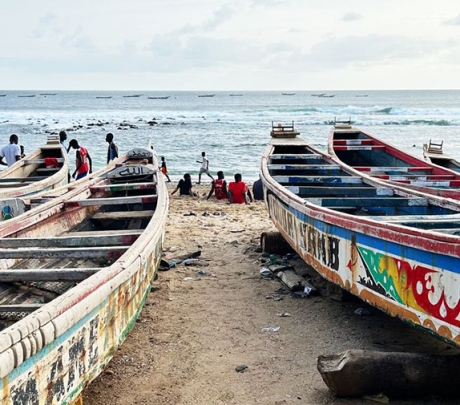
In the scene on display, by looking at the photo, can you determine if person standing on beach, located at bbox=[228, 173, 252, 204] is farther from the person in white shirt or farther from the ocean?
the ocean

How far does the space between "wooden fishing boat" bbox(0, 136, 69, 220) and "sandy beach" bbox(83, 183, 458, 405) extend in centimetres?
263

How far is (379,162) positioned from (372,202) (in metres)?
5.50

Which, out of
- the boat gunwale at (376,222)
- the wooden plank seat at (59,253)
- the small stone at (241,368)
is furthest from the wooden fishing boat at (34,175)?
the small stone at (241,368)

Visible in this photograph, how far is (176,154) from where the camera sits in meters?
28.0

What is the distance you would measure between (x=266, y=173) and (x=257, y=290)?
266 centimetres

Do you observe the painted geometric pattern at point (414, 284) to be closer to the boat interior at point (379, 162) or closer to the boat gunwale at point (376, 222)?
the boat gunwale at point (376, 222)

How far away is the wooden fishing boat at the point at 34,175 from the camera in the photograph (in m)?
8.59

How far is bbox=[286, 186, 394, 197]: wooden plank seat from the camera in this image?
7.35 m

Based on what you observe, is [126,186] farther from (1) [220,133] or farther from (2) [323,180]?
(1) [220,133]

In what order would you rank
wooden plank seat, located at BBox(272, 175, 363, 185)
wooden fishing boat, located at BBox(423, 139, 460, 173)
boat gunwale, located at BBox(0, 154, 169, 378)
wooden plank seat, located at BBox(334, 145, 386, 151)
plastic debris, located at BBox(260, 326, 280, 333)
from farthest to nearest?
wooden fishing boat, located at BBox(423, 139, 460, 173) → wooden plank seat, located at BBox(334, 145, 386, 151) → wooden plank seat, located at BBox(272, 175, 363, 185) → plastic debris, located at BBox(260, 326, 280, 333) → boat gunwale, located at BBox(0, 154, 169, 378)

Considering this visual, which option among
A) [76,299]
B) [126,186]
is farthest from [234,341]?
[126,186]

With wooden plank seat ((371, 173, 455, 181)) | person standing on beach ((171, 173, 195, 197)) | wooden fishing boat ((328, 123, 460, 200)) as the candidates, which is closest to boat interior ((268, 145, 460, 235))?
wooden fishing boat ((328, 123, 460, 200))

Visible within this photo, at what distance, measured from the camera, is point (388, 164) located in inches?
465

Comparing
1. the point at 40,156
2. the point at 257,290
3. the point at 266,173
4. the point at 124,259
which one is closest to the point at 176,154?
the point at 40,156
